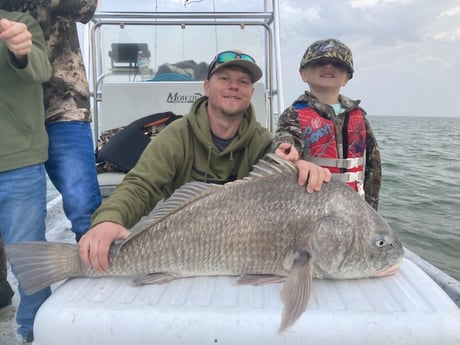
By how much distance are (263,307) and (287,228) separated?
42cm

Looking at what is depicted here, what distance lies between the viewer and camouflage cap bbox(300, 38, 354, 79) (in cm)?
292

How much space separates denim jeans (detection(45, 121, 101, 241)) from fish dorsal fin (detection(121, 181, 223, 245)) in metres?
0.68

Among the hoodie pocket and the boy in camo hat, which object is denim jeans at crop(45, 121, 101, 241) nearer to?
the hoodie pocket

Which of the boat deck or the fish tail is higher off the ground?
the fish tail

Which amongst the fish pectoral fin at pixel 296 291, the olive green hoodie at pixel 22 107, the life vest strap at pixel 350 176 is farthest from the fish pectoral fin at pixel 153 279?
the life vest strap at pixel 350 176

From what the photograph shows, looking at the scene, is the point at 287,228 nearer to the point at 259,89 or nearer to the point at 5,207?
the point at 5,207

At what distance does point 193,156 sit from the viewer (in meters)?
2.72

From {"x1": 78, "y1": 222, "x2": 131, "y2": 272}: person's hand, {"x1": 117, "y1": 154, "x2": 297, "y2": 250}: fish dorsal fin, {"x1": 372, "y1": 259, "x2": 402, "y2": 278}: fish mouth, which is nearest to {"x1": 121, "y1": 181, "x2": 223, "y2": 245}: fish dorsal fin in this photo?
{"x1": 117, "y1": 154, "x2": 297, "y2": 250}: fish dorsal fin

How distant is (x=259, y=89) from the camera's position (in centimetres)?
467

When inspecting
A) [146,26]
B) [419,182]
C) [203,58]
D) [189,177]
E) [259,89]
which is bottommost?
[419,182]

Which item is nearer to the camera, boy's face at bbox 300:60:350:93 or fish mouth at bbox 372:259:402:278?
fish mouth at bbox 372:259:402:278

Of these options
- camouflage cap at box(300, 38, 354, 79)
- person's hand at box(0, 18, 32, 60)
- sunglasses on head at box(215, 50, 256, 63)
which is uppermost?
camouflage cap at box(300, 38, 354, 79)

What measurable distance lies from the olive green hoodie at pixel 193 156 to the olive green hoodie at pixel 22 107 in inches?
20.7

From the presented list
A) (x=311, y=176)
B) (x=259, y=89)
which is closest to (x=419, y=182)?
(x=259, y=89)
